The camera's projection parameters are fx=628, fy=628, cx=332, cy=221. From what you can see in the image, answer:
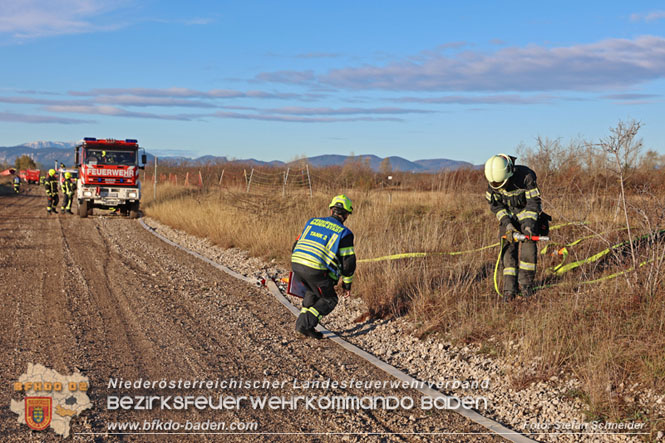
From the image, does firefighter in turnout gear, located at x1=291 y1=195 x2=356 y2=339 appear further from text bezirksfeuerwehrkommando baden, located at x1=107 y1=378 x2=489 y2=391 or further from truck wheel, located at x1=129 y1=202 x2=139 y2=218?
truck wheel, located at x1=129 y1=202 x2=139 y2=218

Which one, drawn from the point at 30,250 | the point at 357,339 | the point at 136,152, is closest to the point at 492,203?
the point at 357,339

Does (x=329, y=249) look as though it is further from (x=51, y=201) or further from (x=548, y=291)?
(x=51, y=201)

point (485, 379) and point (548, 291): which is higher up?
point (548, 291)

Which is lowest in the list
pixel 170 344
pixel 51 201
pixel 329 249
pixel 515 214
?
pixel 170 344

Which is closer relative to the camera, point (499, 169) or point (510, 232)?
point (499, 169)

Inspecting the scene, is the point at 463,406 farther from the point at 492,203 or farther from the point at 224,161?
the point at 224,161

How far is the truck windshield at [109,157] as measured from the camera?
886 inches

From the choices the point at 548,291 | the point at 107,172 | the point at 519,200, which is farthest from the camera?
the point at 107,172

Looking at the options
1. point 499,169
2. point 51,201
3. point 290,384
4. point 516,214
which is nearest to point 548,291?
point 516,214

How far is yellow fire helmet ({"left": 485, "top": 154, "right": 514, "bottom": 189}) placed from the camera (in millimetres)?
7668

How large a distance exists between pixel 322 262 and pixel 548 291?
9.73 feet

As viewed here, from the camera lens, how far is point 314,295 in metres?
6.75

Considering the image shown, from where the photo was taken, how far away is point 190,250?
14.4 metres

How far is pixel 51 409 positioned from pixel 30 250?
32.6 feet
